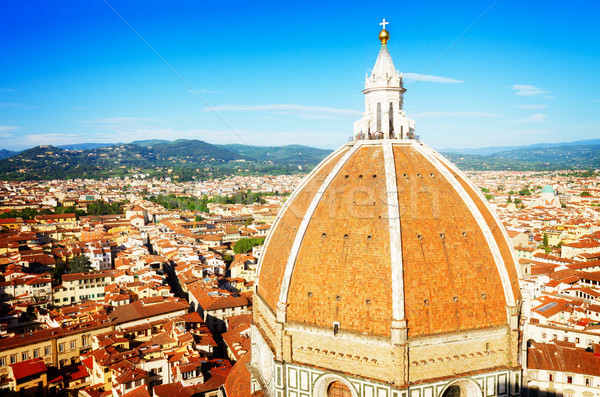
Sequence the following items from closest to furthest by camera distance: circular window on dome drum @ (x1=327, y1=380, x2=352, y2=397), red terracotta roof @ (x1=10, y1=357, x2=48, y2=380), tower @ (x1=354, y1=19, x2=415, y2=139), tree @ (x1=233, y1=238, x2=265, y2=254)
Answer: circular window on dome drum @ (x1=327, y1=380, x2=352, y2=397) → tower @ (x1=354, y1=19, x2=415, y2=139) → red terracotta roof @ (x1=10, y1=357, x2=48, y2=380) → tree @ (x1=233, y1=238, x2=265, y2=254)

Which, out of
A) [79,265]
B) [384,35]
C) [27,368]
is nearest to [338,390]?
[384,35]

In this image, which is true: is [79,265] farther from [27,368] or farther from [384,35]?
[384,35]

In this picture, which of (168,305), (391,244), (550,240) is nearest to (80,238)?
(168,305)

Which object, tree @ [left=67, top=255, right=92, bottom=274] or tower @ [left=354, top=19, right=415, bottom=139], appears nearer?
tower @ [left=354, top=19, right=415, bottom=139]

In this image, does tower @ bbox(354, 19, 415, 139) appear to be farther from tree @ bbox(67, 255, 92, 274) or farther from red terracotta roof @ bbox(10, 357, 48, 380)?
tree @ bbox(67, 255, 92, 274)

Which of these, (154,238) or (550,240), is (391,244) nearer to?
(154,238)

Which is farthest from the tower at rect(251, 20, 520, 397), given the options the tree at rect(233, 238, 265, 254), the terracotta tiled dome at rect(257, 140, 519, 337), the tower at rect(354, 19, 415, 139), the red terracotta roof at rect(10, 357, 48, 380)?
the tree at rect(233, 238, 265, 254)
